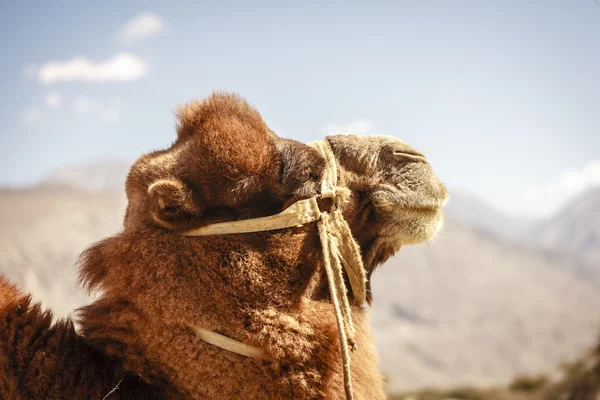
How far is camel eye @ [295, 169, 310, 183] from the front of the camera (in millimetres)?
3361

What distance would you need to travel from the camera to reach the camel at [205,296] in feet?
9.51

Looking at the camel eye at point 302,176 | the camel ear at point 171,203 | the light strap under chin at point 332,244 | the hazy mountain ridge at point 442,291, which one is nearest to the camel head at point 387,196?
the light strap under chin at point 332,244

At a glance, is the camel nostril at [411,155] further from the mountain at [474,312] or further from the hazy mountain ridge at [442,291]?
the mountain at [474,312]

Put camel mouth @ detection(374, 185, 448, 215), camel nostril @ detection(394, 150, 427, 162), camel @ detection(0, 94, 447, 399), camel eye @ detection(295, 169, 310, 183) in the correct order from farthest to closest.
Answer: camel nostril @ detection(394, 150, 427, 162), camel mouth @ detection(374, 185, 448, 215), camel eye @ detection(295, 169, 310, 183), camel @ detection(0, 94, 447, 399)

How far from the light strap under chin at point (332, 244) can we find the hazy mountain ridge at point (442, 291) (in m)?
41.1

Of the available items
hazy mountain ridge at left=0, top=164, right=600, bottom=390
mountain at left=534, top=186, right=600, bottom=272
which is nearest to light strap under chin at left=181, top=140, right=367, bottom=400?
hazy mountain ridge at left=0, top=164, right=600, bottom=390

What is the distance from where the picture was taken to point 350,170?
3.62 metres

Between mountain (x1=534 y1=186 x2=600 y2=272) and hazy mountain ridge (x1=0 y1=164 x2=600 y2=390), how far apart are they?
5631 centimetres

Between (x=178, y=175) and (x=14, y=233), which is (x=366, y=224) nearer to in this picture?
(x=178, y=175)

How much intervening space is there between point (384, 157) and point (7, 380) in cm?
250

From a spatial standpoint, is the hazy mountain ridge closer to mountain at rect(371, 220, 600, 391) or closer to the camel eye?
mountain at rect(371, 220, 600, 391)

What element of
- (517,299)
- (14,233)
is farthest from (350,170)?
(517,299)

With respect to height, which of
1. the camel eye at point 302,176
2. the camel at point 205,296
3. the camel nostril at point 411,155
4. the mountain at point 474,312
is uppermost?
the camel nostril at point 411,155

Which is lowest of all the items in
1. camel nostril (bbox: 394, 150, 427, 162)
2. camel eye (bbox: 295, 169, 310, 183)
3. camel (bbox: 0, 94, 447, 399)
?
camel (bbox: 0, 94, 447, 399)
